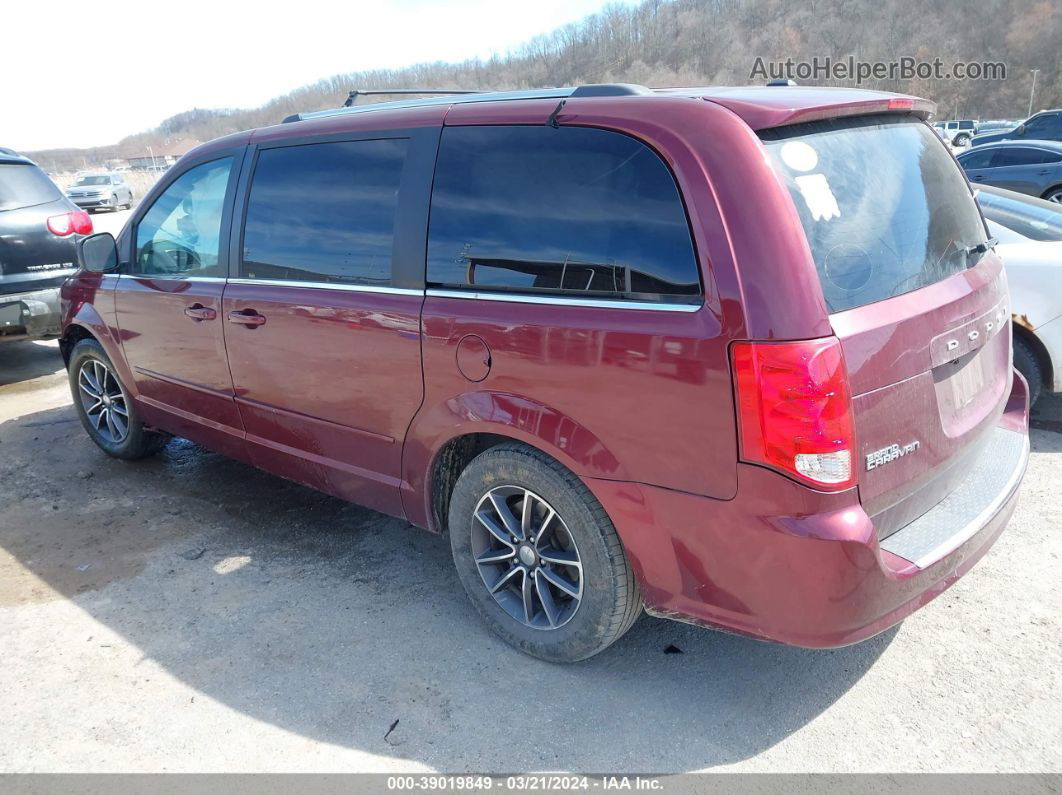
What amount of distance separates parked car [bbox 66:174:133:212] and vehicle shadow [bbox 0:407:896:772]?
31415mm

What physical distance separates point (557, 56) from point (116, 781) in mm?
106941

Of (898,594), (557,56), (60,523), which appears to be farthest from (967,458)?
(557,56)

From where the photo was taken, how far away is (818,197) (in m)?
2.26

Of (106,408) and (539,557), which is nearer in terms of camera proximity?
(539,557)

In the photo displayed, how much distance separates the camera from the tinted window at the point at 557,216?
2291 millimetres

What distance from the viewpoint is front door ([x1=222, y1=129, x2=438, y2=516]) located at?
2941 mm

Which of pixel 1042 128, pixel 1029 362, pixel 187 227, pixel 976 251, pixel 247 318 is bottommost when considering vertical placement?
pixel 1029 362

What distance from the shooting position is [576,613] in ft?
8.84

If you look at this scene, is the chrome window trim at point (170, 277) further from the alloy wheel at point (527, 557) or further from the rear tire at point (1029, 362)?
the rear tire at point (1029, 362)

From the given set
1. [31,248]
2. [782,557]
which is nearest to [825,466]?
[782,557]

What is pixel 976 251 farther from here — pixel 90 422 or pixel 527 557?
pixel 90 422

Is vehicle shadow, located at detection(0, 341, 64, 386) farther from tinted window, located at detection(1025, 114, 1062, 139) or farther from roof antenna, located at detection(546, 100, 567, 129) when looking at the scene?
tinted window, located at detection(1025, 114, 1062, 139)

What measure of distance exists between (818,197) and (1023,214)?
3.52 m

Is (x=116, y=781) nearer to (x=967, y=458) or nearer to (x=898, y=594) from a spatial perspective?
(x=898, y=594)
